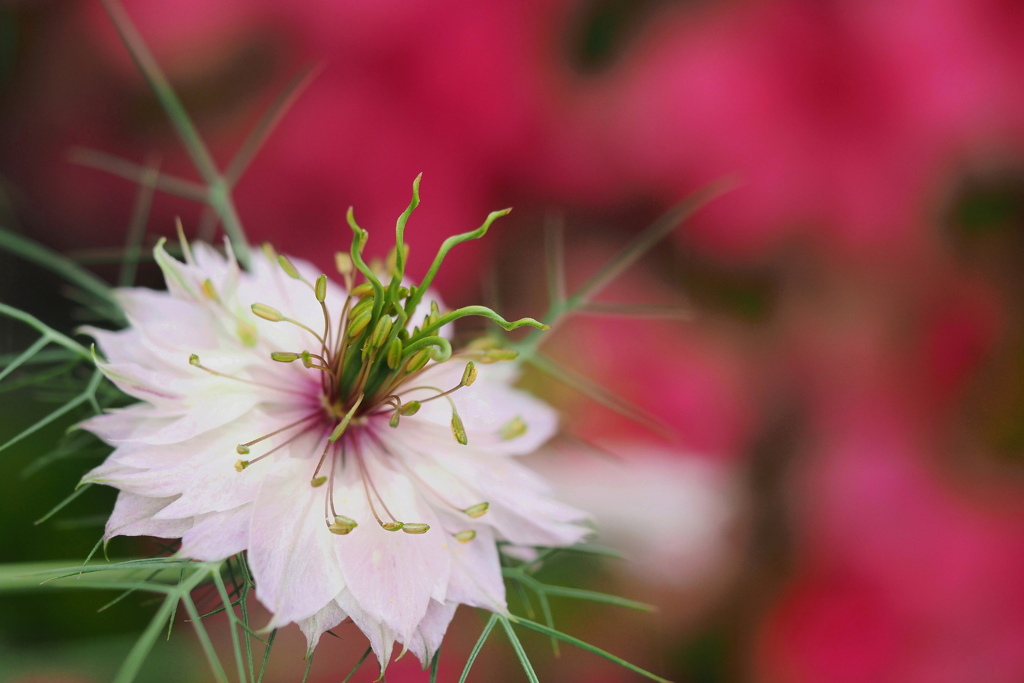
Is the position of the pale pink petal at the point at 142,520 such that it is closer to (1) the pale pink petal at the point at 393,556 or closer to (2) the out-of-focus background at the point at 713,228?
(1) the pale pink petal at the point at 393,556

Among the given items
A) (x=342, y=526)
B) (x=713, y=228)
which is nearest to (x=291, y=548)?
(x=342, y=526)

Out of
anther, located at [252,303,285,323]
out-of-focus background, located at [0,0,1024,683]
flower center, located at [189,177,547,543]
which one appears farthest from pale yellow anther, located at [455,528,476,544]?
out-of-focus background, located at [0,0,1024,683]

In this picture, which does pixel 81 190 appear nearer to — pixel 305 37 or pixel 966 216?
pixel 305 37

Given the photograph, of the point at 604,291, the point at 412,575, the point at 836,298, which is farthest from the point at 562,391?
the point at 412,575

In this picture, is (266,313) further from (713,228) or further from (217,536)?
(713,228)

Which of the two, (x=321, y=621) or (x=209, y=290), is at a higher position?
(x=209, y=290)

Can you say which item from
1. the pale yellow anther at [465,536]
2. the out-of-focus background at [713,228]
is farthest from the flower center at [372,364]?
the out-of-focus background at [713,228]

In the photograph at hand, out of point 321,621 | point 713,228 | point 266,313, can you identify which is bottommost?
point 321,621
